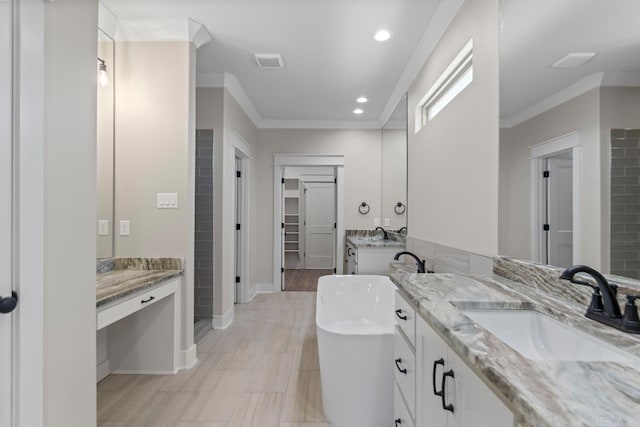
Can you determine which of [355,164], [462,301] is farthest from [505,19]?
[355,164]

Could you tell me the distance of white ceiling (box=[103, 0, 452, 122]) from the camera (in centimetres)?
216

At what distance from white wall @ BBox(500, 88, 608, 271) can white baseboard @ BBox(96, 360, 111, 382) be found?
279 centimetres

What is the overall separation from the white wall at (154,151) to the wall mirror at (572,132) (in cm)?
217

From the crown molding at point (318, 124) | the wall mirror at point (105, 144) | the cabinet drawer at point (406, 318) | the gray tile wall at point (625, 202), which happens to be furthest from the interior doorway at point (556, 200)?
the crown molding at point (318, 124)

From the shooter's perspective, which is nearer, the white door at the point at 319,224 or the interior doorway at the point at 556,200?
the interior doorway at the point at 556,200

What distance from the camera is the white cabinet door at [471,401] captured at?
0.59 metres

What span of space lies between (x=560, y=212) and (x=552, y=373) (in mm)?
744

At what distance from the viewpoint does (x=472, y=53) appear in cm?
177

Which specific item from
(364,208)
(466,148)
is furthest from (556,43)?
(364,208)

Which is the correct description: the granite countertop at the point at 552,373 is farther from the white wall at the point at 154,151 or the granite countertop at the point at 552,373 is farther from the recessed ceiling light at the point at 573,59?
the white wall at the point at 154,151

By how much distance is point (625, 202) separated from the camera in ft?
2.83

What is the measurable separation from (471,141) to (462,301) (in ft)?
3.57

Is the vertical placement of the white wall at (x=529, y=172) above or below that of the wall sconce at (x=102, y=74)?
below

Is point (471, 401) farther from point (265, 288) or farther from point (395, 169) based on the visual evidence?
point (265, 288)
